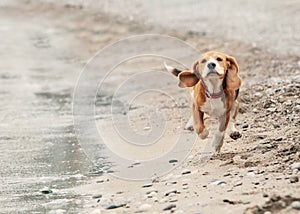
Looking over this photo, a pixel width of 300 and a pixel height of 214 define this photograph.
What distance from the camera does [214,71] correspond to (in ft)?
20.7

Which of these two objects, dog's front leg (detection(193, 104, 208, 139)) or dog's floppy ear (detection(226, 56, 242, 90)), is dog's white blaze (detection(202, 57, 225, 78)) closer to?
dog's floppy ear (detection(226, 56, 242, 90))

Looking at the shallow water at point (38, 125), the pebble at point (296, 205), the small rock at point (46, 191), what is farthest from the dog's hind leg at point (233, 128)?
the pebble at point (296, 205)

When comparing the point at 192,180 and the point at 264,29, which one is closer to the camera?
the point at 192,180

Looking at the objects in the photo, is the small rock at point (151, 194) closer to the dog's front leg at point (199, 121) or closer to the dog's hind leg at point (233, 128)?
the dog's front leg at point (199, 121)

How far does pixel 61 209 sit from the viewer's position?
5.95m

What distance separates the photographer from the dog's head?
632 cm

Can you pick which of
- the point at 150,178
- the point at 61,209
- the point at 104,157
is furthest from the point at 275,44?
the point at 61,209

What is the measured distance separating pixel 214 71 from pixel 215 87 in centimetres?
29

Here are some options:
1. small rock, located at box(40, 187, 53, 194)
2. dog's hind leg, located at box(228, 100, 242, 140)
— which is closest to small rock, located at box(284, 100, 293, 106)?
dog's hind leg, located at box(228, 100, 242, 140)

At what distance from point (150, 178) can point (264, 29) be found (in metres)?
11.6

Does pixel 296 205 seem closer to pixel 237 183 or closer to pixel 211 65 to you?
pixel 237 183

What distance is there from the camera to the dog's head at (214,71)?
249 inches

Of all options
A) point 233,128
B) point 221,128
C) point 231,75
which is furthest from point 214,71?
point 233,128

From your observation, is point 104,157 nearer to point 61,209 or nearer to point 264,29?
point 61,209
